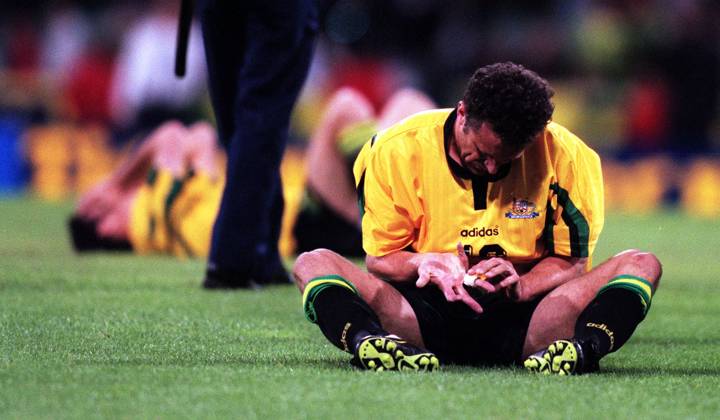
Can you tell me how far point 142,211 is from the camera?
338 inches

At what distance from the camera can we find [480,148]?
3.96 meters

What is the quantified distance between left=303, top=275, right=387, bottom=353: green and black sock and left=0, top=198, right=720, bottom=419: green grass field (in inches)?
4.3

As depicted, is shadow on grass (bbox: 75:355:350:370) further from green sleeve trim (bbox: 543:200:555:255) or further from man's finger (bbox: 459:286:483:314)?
green sleeve trim (bbox: 543:200:555:255)

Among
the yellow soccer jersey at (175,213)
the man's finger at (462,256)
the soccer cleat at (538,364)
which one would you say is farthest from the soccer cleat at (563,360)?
the yellow soccer jersey at (175,213)

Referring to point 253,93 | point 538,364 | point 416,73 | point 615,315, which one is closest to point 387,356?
point 538,364

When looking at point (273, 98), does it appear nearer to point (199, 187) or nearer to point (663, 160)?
point (199, 187)

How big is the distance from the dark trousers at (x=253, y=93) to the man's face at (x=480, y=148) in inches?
88.0

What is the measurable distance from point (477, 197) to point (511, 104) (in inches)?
17.4

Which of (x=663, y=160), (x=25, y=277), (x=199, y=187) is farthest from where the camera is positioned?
(x=663, y=160)

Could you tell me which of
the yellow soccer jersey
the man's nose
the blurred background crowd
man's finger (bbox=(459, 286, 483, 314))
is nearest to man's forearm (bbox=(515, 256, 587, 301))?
man's finger (bbox=(459, 286, 483, 314))

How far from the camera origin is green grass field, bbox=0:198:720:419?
134 inches

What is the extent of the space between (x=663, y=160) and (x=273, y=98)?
9.96 metres

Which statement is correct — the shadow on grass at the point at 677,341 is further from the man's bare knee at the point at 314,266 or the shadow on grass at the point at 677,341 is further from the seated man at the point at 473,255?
the man's bare knee at the point at 314,266

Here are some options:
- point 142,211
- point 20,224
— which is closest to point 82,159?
point 20,224
